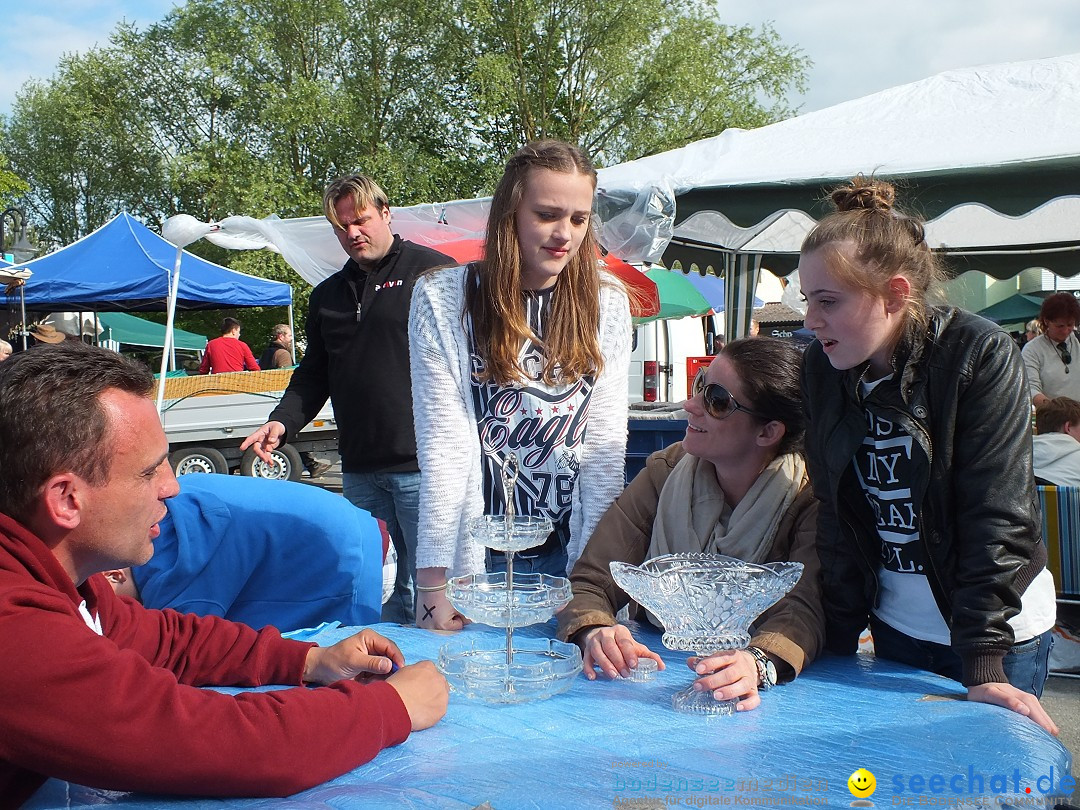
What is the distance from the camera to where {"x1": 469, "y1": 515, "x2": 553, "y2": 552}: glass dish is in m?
1.62

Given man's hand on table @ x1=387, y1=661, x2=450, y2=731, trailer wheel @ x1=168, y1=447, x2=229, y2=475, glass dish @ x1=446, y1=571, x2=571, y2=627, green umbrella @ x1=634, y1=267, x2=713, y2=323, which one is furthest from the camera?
green umbrella @ x1=634, y1=267, x2=713, y2=323

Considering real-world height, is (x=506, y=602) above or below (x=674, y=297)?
below

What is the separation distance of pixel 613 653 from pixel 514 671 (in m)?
0.18

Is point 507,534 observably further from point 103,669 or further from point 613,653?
point 103,669

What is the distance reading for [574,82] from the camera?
870 inches

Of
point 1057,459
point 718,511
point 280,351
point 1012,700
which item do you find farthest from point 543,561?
point 280,351

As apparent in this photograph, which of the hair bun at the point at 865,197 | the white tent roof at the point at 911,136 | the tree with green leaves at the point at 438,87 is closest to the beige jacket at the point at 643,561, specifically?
the hair bun at the point at 865,197

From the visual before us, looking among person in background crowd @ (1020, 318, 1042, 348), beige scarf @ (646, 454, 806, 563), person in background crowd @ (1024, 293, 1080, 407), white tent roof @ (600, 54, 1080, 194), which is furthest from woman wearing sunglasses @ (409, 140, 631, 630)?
person in background crowd @ (1020, 318, 1042, 348)

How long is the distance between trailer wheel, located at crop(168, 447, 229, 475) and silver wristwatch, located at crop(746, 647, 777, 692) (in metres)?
8.58

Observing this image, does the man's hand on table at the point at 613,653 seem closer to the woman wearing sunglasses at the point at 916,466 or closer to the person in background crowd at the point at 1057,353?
the woman wearing sunglasses at the point at 916,466

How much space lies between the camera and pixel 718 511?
79.4 inches

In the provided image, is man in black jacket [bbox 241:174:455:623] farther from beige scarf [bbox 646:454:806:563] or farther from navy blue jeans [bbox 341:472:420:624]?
beige scarf [bbox 646:454:806:563]

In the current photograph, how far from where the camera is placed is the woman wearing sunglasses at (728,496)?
193cm

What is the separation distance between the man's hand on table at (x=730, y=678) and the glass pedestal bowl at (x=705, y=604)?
18mm
